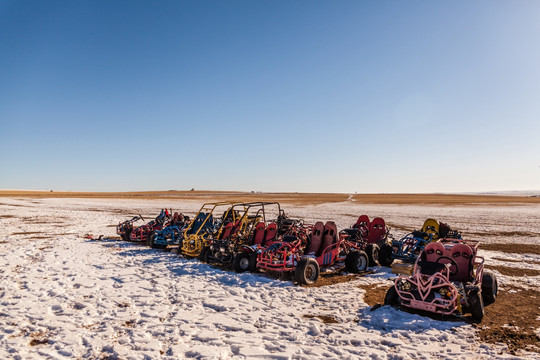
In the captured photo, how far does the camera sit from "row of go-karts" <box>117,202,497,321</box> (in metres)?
6.57

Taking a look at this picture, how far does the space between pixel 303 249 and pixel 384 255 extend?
3.15m

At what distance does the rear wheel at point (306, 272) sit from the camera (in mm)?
8789

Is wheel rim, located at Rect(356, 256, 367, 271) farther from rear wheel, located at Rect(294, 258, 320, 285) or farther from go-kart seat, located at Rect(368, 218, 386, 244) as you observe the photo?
go-kart seat, located at Rect(368, 218, 386, 244)

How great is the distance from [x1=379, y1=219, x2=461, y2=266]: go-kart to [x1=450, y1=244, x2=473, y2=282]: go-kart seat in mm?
3702

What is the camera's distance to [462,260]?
310 inches

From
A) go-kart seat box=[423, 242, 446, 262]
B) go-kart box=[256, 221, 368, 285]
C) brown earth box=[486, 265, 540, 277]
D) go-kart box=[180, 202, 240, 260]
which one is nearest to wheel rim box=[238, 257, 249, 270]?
go-kart box=[256, 221, 368, 285]

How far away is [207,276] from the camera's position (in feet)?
31.8

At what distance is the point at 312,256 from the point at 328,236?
0.88 metres

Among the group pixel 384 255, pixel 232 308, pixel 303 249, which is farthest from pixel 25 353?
pixel 384 255

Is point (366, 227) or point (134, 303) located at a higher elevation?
point (366, 227)

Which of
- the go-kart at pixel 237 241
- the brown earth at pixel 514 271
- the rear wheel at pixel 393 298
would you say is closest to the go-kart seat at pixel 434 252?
the rear wheel at pixel 393 298

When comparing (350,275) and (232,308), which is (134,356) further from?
(350,275)

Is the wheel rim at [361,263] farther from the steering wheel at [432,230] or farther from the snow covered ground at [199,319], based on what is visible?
the steering wheel at [432,230]

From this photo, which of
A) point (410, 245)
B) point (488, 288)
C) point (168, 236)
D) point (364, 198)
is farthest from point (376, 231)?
point (364, 198)
